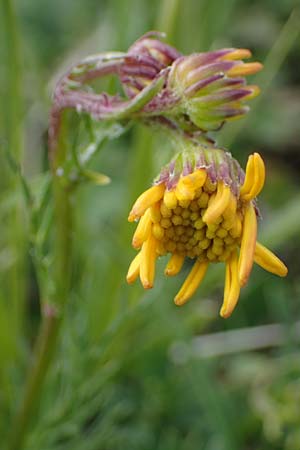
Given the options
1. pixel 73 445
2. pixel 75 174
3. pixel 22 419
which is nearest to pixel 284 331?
pixel 73 445

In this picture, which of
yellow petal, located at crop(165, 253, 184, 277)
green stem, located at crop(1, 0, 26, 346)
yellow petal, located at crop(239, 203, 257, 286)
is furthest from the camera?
green stem, located at crop(1, 0, 26, 346)

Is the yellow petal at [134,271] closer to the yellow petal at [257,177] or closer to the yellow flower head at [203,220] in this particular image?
the yellow flower head at [203,220]

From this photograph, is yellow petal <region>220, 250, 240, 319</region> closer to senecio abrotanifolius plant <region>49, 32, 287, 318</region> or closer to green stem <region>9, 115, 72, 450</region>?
senecio abrotanifolius plant <region>49, 32, 287, 318</region>

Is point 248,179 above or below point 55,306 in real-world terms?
above

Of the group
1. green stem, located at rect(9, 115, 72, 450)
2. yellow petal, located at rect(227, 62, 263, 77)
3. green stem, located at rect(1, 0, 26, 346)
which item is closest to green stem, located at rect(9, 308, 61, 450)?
green stem, located at rect(9, 115, 72, 450)

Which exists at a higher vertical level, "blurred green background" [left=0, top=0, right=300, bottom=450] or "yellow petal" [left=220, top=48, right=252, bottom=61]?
"yellow petal" [left=220, top=48, right=252, bottom=61]

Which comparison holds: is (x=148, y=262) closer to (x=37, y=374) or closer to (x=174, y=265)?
(x=174, y=265)

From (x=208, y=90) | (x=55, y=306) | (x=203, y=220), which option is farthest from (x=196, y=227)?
(x=55, y=306)
